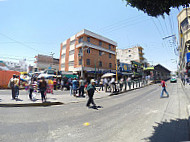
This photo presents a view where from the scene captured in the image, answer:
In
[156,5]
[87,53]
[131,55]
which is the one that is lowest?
[156,5]

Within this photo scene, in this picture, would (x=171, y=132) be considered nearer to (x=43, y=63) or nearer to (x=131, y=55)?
(x=43, y=63)

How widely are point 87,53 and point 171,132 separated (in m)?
23.7

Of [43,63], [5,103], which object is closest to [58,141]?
[5,103]

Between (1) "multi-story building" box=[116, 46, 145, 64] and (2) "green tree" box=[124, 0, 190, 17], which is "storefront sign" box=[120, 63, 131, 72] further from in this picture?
(2) "green tree" box=[124, 0, 190, 17]

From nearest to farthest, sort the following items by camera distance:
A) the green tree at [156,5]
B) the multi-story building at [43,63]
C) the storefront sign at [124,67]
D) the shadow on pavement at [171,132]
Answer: the shadow on pavement at [171,132]
the green tree at [156,5]
the storefront sign at [124,67]
the multi-story building at [43,63]

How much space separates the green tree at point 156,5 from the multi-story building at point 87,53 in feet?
65.7

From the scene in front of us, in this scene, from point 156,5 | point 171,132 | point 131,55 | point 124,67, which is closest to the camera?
point 171,132

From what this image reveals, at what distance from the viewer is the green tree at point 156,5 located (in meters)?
3.32

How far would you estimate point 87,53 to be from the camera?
25531mm

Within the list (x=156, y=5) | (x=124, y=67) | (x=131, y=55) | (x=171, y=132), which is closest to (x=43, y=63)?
(x=124, y=67)

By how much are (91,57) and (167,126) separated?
23709mm

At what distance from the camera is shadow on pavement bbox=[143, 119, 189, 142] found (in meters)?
2.79

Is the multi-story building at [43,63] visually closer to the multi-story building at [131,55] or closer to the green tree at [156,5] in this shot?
the multi-story building at [131,55]

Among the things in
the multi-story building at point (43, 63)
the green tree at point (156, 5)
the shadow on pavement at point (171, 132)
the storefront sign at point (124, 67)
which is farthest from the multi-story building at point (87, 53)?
the shadow on pavement at point (171, 132)
